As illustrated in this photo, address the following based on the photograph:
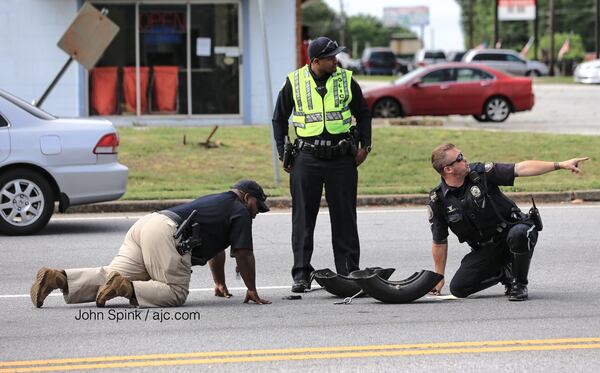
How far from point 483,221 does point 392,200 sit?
7.25 meters

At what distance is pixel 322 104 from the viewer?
353 inches

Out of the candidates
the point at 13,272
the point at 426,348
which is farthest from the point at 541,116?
the point at 426,348

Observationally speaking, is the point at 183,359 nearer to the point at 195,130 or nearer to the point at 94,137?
the point at 94,137

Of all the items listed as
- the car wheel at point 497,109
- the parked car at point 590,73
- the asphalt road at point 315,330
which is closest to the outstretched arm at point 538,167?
the asphalt road at point 315,330

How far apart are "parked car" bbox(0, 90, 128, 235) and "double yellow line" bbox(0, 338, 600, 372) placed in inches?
238

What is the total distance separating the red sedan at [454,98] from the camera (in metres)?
26.9

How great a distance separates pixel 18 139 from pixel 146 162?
20.7 feet

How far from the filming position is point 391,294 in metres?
8.66

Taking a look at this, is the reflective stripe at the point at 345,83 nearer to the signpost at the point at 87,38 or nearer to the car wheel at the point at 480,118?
the signpost at the point at 87,38

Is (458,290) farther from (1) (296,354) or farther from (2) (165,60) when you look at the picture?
(2) (165,60)

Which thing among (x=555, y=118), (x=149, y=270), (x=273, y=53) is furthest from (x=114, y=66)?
(x=149, y=270)

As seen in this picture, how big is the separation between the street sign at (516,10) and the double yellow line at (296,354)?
230ft

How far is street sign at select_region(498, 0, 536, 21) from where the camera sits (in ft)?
251

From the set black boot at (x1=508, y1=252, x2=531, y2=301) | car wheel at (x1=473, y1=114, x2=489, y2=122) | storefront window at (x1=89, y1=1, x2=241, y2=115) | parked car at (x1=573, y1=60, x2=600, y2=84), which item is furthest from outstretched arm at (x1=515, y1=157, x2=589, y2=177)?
parked car at (x1=573, y1=60, x2=600, y2=84)
